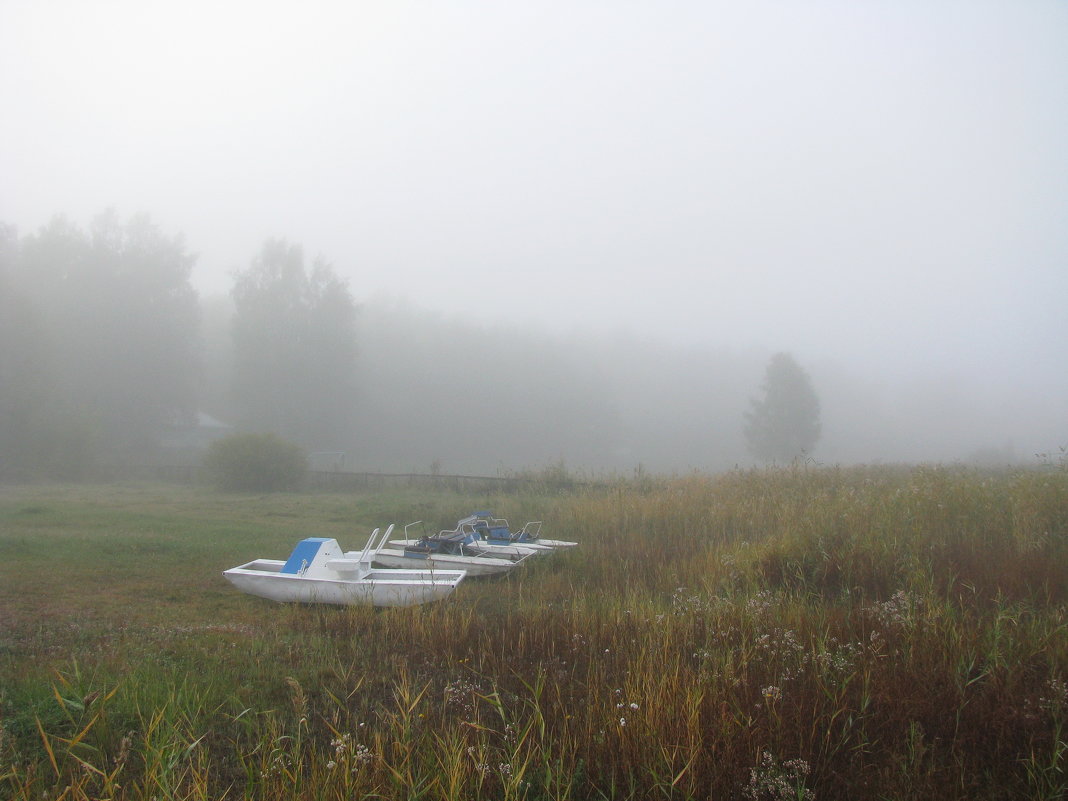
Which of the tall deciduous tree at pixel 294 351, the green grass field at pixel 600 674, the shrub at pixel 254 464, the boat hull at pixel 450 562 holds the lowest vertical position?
the boat hull at pixel 450 562

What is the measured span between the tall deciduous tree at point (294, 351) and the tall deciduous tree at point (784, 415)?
34.8 metres

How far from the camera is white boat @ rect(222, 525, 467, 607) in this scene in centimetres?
766

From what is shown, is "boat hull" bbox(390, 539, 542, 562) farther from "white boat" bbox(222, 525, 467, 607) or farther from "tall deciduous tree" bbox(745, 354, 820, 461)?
"tall deciduous tree" bbox(745, 354, 820, 461)

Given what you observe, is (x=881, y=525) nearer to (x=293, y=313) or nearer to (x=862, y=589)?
(x=862, y=589)

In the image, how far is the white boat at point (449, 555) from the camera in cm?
974

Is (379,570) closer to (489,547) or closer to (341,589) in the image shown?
(341,589)

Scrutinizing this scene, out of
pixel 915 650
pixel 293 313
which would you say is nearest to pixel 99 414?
pixel 293 313

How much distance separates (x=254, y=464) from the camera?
25672 mm

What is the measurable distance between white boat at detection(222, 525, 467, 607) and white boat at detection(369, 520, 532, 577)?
3.12 ft

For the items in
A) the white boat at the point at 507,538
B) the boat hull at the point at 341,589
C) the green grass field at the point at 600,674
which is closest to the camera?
the green grass field at the point at 600,674

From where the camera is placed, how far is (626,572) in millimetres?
9000

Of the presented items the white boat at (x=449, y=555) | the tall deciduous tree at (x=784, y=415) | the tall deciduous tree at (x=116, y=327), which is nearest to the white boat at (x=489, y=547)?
the white boat at (x=449, y=555)

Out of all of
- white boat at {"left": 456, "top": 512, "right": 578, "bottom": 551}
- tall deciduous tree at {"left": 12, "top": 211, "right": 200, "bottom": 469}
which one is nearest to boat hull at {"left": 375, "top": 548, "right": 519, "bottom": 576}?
white boat at {"left": 456, "top": 512, "right": 578, "bottom": 551}

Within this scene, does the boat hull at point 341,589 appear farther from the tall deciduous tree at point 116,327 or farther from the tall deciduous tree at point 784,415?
the tall deciduous tree at point 784,415
